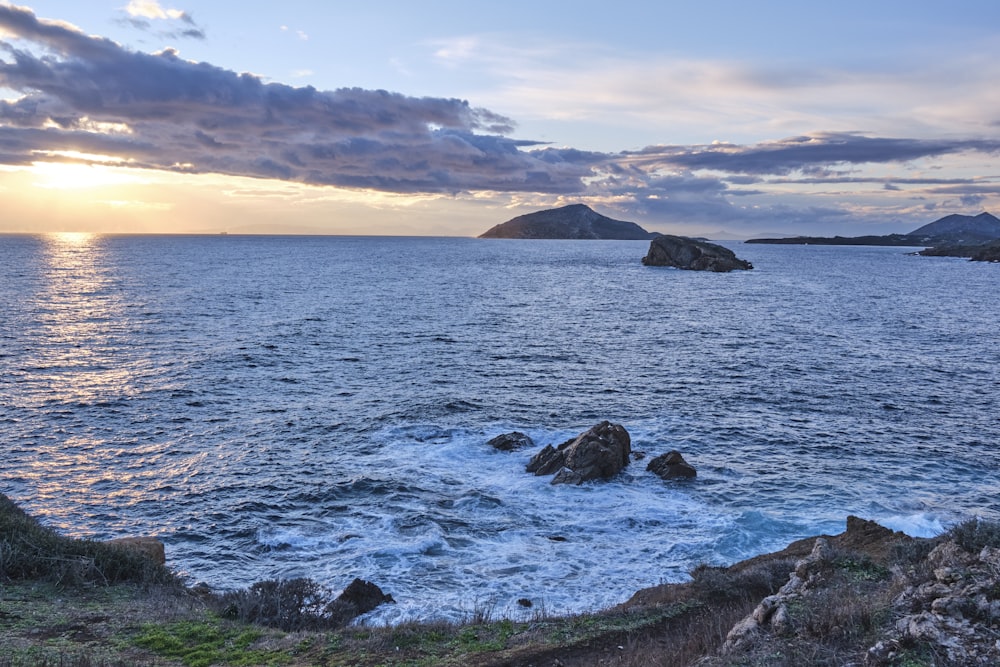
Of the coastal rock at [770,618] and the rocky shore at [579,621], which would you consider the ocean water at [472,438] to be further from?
the coastal rock at [770,618]

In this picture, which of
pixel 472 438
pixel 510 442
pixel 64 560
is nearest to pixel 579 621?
pixel 64 560

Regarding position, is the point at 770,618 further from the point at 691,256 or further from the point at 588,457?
the point at 691,256

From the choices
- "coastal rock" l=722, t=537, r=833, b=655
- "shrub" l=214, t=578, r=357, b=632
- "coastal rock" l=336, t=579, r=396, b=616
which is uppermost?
"coastal rock" l=722, t=537, r=833, b=655

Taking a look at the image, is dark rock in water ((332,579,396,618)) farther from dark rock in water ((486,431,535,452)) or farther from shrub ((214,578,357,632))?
dark rock in water ((486,431,535,452))

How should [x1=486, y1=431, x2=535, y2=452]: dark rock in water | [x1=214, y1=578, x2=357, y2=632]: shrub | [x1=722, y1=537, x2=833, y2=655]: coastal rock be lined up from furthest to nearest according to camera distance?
[x1=486, y1=431, x2=535, y2=452]: dark rock in water, [x1=214, y1=578, x2=357, y2=632]: shrub, [x1=722, y1=537, x2=833, y2=655]: coastal rock

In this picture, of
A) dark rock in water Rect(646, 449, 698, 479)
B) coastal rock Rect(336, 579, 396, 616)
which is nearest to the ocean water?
coastal rock Rect(336, 579, 396, 616)

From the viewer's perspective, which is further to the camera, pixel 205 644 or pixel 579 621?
pixel 579 621

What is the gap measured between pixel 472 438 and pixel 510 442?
2532 mm

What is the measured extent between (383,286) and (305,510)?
93519 mm

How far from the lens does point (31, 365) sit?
157 feet

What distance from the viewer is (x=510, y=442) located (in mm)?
33094

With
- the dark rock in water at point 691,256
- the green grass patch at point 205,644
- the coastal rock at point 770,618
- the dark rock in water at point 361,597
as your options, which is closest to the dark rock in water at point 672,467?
the dark rock in water at point 361,597

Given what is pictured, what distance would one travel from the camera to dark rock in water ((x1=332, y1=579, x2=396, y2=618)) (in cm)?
1817

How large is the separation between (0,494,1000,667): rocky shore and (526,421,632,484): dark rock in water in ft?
37.1
